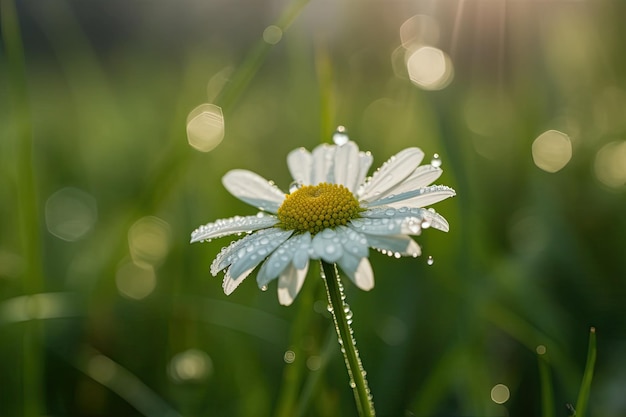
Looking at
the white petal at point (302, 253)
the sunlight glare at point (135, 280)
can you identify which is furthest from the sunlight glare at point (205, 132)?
the white petal at point (302, 253)

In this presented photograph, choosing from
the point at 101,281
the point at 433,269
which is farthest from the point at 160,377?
the point at 433,269

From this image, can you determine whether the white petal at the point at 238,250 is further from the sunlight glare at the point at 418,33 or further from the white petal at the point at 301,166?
the sunlight glare at the point at 418,33

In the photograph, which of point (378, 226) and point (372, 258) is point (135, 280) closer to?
point (372, 258)

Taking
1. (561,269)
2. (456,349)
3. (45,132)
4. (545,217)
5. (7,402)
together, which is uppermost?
(45,132)

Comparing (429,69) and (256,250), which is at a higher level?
(429,69)

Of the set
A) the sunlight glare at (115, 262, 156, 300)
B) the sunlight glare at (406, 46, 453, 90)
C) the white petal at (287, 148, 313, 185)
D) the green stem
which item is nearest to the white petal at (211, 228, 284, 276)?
the white petal at (287, 148, 313, 185)

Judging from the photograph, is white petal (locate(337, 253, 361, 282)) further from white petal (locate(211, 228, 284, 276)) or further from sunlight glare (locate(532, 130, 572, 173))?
sunlight glare (locate(532, 130, 572, 173))

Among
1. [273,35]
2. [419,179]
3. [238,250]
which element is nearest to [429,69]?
[273,35]

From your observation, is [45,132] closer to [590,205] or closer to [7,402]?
[7,402]
